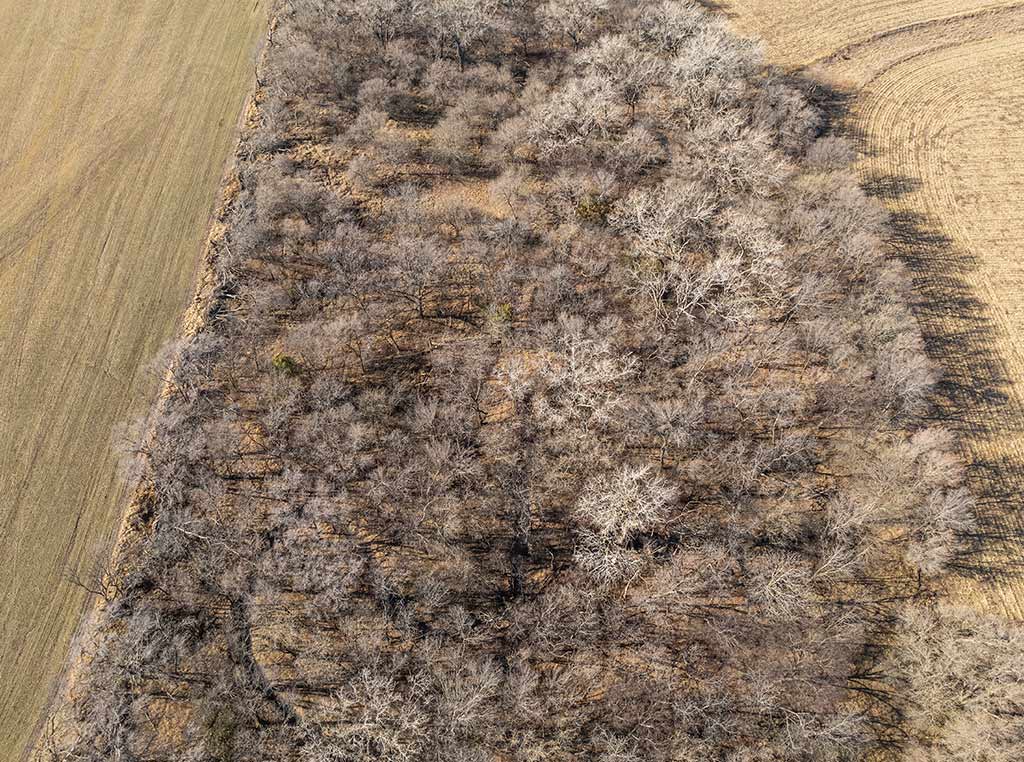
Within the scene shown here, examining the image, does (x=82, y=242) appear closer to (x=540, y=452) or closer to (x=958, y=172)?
(x=540, y=452)

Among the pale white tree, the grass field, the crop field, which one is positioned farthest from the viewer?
the pale white tree

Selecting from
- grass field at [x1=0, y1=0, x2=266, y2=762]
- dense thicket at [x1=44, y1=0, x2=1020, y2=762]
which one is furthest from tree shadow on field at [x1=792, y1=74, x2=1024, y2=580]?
grass field at [x1=0, y1=0, x2=266, y2=762]

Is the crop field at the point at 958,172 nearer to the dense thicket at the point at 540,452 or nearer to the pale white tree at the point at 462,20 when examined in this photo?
the dense thicket at the point at 540,452

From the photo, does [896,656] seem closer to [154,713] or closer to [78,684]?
[154,713]

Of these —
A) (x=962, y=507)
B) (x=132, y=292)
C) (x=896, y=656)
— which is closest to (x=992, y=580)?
(x=962, y=507)

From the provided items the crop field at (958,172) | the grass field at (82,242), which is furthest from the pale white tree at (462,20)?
the crop field at (958,172)

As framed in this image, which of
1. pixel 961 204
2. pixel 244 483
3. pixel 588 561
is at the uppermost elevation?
pixel 961 204

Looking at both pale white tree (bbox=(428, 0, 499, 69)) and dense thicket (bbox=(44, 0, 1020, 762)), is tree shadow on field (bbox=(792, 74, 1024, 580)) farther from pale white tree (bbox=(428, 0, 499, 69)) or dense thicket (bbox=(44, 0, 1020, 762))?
pale white tree (bbox=(428, 0, 499, 69))

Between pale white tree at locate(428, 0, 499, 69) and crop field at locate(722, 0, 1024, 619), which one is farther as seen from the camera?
pale white tree at locate(428, 0, 499, 69)

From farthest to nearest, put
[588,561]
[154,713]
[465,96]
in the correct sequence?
[465,96]
[588,561]
[154,713]
